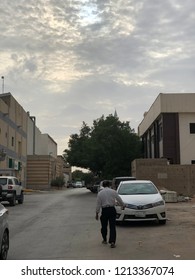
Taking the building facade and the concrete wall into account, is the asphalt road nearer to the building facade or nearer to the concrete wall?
the concrete wall

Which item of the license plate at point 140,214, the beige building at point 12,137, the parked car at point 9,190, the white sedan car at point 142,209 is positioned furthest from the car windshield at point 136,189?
the beige building at point 12,137

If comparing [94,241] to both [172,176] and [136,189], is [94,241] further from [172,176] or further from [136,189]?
[172,176]

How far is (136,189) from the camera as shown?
57.5 ft

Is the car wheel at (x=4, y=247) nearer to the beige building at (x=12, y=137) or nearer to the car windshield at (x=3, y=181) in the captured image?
the car windshield at (x=3, y=181)

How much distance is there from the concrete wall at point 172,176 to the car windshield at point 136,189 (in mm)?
21353

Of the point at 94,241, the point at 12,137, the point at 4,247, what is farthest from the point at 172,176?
the point at 4,247

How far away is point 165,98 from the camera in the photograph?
166 feet

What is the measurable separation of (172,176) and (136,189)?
22.4 metres

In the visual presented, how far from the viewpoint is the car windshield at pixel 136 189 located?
56.4 ft

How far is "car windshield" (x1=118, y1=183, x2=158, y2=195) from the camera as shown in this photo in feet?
56.4

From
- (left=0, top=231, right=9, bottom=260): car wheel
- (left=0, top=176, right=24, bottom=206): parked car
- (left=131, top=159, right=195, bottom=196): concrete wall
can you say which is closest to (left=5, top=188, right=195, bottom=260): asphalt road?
(left=0, top=231, right=9, bottom=260): car wheel
